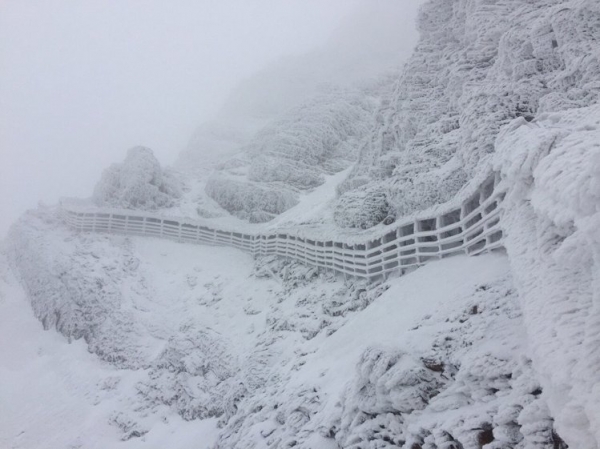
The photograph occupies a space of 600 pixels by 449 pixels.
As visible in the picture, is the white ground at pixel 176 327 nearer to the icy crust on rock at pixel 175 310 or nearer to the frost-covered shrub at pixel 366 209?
the icy crust on rock at pixel 175 310

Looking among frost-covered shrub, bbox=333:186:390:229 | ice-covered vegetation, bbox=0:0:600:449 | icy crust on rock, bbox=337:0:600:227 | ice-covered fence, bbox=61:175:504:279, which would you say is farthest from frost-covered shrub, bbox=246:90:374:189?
frost-covered shrub, bbox=333:186:390:229

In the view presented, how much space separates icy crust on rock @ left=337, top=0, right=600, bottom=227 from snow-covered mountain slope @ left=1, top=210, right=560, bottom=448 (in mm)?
4059

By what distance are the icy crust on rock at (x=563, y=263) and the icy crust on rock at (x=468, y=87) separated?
4334mm

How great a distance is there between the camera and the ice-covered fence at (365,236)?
11211 millimetres

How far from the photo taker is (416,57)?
21.0 metres

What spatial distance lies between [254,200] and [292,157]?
602cm

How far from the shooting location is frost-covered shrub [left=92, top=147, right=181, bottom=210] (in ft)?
92.5

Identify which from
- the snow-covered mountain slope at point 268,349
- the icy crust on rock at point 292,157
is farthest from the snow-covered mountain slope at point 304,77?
the snow-covered mountain slope at point 268,349

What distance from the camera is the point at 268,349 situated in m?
14.4

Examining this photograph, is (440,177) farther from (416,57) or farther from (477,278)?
(416,57)

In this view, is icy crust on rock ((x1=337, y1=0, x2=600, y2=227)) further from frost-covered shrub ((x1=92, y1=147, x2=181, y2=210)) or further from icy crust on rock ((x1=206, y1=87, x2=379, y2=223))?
frost-covered shrub ((x1=92, y1=147, x2=181, y2=210))

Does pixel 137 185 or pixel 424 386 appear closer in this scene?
pixel 424 386

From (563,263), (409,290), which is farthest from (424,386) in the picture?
(409,290)

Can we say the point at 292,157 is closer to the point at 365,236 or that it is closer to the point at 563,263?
the point at 365,236
